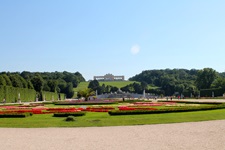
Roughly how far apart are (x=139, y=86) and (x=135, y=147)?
111 meters

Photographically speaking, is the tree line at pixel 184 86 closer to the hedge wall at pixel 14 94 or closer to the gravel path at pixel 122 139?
the hedge wall at pixel 14 94

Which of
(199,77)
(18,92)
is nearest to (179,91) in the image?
(199,77)

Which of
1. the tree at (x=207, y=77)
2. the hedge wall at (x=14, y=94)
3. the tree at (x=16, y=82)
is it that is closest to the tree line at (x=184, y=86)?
the tree at (x=207, y=77)

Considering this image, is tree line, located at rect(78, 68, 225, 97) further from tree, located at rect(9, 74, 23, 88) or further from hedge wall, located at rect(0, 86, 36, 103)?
tree, located at rect(9, 74, 23, 88)

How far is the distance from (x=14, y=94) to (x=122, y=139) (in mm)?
47695

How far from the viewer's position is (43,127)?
13.0 metres

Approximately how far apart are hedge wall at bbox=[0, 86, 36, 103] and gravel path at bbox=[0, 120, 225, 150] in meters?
40.0

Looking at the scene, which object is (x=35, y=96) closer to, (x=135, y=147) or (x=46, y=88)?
(x=46, y=88)

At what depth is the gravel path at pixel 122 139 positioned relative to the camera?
828 centimetres

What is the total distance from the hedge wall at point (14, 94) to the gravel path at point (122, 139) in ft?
131

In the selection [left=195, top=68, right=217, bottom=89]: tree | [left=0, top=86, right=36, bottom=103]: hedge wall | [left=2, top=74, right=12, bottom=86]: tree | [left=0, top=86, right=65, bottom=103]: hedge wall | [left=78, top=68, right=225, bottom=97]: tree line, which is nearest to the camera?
[left=0, top=86, right=36, bottom=103]: hedge wall

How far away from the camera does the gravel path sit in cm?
828

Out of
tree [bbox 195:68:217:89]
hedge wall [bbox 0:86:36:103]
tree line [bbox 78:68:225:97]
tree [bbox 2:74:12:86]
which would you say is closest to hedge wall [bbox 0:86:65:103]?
hedge wall [bbox 0:86:36:103]

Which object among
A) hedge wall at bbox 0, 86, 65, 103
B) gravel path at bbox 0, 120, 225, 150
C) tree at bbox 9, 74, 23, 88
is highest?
tree at bbox 9, 74, 23, 88
